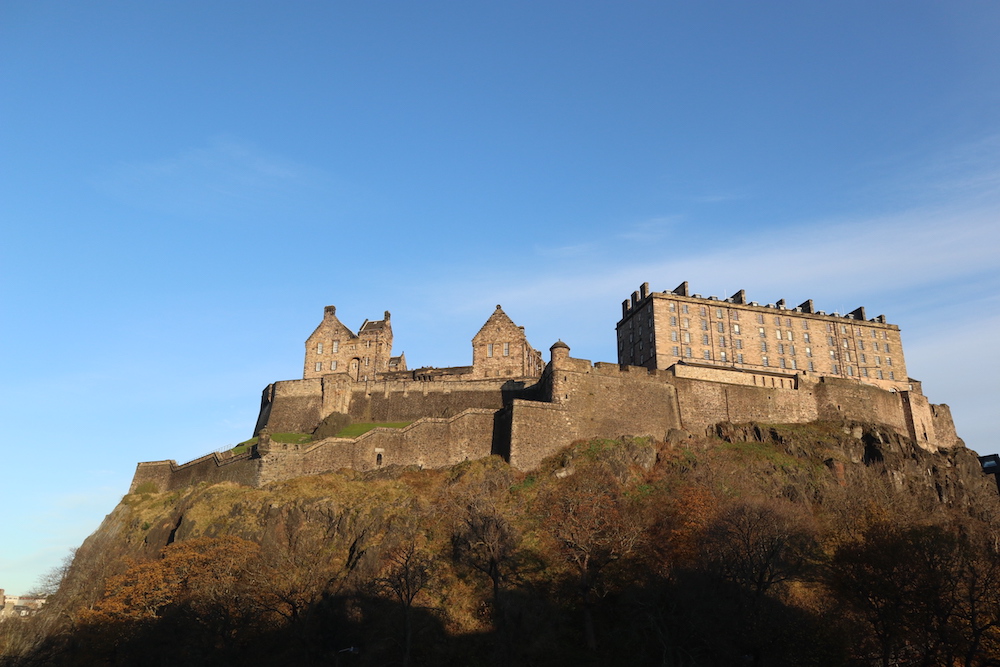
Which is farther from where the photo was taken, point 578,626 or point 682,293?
point 682,293

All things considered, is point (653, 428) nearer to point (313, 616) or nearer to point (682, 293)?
point (682, 293)

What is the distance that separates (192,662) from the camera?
42125mm

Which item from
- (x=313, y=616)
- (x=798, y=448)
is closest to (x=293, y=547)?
(x=313, y=616)

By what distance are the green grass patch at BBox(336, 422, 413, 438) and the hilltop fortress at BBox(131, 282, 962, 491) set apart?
1.02m

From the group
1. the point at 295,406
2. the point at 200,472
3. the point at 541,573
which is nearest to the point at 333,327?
the point at 295,406

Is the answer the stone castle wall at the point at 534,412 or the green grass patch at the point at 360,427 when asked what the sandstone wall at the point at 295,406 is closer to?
the stone castle wall at the point at 534,412

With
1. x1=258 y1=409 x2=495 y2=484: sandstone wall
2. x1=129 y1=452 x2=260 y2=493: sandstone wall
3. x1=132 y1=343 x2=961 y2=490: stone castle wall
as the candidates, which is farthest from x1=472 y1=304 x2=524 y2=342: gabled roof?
x1=129 y1=452 x2=260 y2=493: sandstone wall

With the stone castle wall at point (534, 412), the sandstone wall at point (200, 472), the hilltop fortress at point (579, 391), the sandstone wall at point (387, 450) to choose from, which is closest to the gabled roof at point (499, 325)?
the hilltop fortress at point (579, 391)

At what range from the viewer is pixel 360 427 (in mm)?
66375

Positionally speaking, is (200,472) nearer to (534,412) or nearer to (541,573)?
(534,412)

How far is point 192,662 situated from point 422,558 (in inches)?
524

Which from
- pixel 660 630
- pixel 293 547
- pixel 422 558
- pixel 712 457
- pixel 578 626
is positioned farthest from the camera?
pixel 712 457

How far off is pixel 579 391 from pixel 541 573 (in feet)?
61.9

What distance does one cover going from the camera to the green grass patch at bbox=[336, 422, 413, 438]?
211 ft
